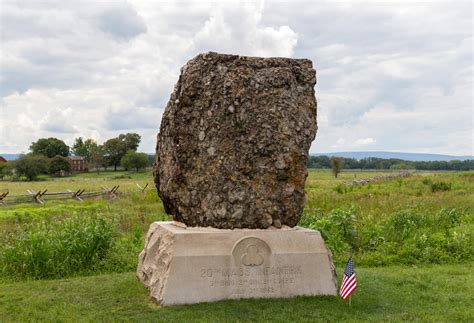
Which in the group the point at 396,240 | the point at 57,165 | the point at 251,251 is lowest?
the point at 396,240

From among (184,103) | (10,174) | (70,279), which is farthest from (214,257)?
(10,174)

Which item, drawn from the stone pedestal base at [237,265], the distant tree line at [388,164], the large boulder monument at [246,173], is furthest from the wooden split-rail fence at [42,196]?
the distant tree line at [388,164]

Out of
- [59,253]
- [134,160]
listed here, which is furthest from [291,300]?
[134,160]

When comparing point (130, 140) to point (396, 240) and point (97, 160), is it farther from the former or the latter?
point (396, 240)

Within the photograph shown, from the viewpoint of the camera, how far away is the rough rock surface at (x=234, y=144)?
Result: 8.70 m

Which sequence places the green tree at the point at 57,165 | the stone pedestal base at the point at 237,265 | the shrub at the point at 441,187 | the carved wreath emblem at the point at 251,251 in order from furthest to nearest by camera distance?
the green tree at the point at 57,165 < the shrub at the point at 441,187 < the carved wreath emblem at the point at 251,251 < the stone pedestal base at the point at 237,265

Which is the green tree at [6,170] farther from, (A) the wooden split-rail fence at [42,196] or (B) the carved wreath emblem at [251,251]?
(B) the carved wreath emblem at [251,251]

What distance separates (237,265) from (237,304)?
613mm

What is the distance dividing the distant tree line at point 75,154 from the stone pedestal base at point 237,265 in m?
69.6

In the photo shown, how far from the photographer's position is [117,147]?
91750mm

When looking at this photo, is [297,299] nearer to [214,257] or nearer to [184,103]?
[214,257]

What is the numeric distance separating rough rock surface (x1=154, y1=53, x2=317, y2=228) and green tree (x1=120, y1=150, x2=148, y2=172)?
2983 inches

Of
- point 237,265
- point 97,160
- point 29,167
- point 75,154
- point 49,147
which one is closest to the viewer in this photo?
point 237,265

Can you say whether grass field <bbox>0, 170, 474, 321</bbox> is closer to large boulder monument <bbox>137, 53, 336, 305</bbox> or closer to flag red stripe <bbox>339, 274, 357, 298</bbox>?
flag red stripe <bbox>339, 274, 357, 298</bbox>
